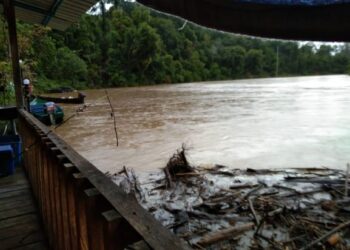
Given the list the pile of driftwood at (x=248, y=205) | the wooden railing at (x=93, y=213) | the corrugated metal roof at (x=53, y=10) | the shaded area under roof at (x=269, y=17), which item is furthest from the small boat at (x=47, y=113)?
the shaded area under roof at (x=269, y=17)

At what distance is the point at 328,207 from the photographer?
160 inches

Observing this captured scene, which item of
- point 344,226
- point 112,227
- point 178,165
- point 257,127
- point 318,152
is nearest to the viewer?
point 112,227

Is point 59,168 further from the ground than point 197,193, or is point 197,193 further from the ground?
point 59,168

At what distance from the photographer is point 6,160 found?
3580 millimetres

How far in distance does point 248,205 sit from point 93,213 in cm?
341

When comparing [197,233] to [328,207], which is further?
[328,207]

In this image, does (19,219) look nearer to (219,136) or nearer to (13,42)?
(13,42)

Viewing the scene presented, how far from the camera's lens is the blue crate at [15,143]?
400 centimetres

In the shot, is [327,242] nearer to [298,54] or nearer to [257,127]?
[257,127]

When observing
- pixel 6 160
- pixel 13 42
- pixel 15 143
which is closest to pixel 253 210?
pixel 6 160

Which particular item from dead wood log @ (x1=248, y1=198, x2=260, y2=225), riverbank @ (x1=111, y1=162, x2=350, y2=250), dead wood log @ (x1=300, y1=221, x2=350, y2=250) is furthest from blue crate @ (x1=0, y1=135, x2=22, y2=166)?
dead wood log @ (x1=300, y1=221, x2=350, y2=250)

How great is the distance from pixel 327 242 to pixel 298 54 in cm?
6711

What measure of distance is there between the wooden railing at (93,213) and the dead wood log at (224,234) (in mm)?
1914

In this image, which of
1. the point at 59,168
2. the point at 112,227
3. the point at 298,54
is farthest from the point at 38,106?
the point at 298,54
